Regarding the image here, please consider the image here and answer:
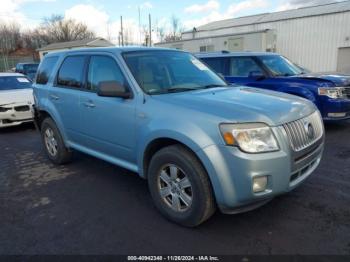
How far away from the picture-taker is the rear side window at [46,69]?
5145mm

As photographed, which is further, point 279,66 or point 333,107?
point 279,66

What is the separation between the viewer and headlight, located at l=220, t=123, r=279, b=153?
263 centimetres

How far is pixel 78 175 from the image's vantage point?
15.6ft

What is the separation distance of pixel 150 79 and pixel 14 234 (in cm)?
222

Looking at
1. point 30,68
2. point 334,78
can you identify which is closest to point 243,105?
point 334,78

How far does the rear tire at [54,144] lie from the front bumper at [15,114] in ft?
10.5

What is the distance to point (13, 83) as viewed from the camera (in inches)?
366

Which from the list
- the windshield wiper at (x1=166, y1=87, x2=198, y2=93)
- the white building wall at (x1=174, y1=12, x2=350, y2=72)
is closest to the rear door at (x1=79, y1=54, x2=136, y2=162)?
the windshield wiper at (x1=166, y1=87, x2=198, y2=93)

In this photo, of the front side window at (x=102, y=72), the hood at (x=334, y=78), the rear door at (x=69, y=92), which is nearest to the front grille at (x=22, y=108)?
the rear door at (x=69, y=92)

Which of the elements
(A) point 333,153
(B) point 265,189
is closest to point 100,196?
(B) point 265,189

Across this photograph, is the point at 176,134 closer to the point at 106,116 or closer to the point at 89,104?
the point at 106,116

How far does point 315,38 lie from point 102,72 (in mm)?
21448

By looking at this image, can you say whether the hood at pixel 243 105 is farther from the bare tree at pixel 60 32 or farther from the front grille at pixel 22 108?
the bare tree at pixel 60 32

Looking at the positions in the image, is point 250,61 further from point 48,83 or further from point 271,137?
point 271,137
